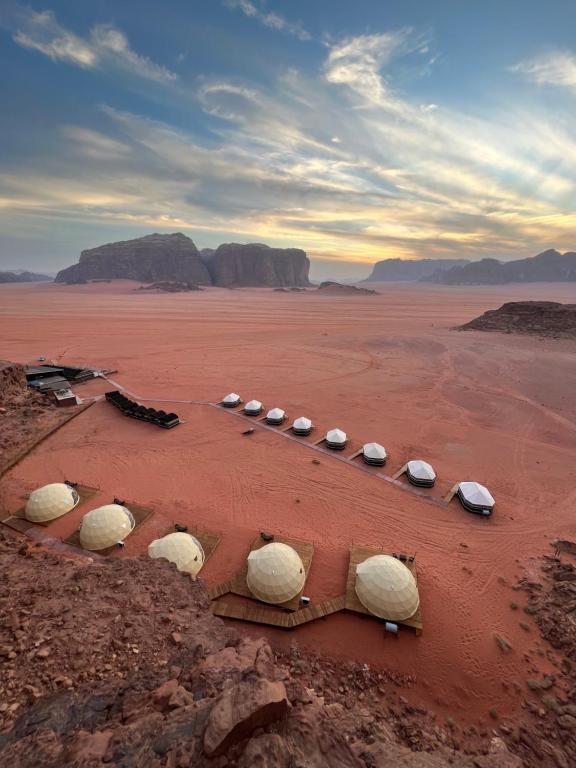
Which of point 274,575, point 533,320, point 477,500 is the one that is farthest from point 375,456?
point 533,320

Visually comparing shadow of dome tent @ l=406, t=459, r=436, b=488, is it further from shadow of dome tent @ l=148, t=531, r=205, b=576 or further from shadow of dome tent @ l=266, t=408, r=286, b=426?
shadow of dome tent @ l=148, t=531, r=205, b=576

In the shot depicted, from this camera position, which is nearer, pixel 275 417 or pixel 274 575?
pixel 274 575

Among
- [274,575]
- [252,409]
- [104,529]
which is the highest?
[252,409]

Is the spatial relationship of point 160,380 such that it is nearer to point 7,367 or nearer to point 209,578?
point 7,367

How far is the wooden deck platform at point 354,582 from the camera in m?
15.2

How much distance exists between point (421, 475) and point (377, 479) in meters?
3.27

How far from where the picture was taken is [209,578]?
687 inches

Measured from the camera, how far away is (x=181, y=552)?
17.4 m

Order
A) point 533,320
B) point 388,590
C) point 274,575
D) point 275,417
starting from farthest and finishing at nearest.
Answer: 1. point 533,320
2. point 275,417
3. point 274,575
4. point 388,590

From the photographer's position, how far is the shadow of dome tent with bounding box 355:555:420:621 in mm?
15336

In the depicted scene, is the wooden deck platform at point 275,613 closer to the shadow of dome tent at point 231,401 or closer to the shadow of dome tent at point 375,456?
the shadow of dome tent at point 375,456

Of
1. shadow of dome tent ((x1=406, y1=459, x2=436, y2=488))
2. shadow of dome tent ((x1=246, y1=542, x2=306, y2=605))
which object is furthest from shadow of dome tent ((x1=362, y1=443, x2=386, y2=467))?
shadow of dome tent ((x1=246, y1=542, x2=306, y2=605))

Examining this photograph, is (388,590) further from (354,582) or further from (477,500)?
(477,500)

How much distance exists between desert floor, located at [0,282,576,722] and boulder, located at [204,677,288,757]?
717cm
